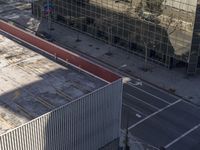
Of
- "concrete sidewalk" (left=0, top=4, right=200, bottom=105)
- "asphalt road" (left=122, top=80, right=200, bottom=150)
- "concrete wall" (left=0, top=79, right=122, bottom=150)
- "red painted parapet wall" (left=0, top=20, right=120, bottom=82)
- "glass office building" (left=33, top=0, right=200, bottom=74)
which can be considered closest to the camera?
"concrete wall" (left=0, top=79, right=122, bottom=150)

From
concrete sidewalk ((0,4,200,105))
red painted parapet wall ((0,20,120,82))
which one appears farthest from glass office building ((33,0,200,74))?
red painted parapet wall ((0,20,120,82))

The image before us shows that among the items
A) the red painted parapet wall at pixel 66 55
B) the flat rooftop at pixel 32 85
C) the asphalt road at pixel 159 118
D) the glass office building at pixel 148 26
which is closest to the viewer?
the flat rooftop at pixel 32 85

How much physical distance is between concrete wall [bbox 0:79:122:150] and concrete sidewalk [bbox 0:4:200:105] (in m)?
18.8

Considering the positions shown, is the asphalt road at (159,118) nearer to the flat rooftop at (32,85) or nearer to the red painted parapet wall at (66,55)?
the red painted parapet wall at (66,55)

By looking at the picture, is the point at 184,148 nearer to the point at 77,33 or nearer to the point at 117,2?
the point at 117,2

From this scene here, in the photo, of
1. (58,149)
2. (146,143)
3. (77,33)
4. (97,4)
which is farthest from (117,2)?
(58,149)

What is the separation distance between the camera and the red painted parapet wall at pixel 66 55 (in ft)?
158

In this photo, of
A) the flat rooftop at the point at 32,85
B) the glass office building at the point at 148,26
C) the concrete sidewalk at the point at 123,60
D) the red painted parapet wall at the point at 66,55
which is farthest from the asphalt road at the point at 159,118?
the flat rooftop at the point at 32,85

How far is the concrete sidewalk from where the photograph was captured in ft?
212

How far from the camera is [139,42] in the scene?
238 feet

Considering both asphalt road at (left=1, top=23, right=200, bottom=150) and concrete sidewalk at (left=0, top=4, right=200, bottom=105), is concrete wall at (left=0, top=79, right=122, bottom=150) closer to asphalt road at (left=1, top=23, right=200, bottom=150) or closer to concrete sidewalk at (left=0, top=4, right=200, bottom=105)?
asphalt road at (left=1, top=23, right=200, bottom=150)

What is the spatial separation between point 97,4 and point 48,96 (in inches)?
1374

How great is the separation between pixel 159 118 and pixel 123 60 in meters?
17.5

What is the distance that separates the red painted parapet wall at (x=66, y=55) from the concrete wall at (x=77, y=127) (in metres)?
2.61
